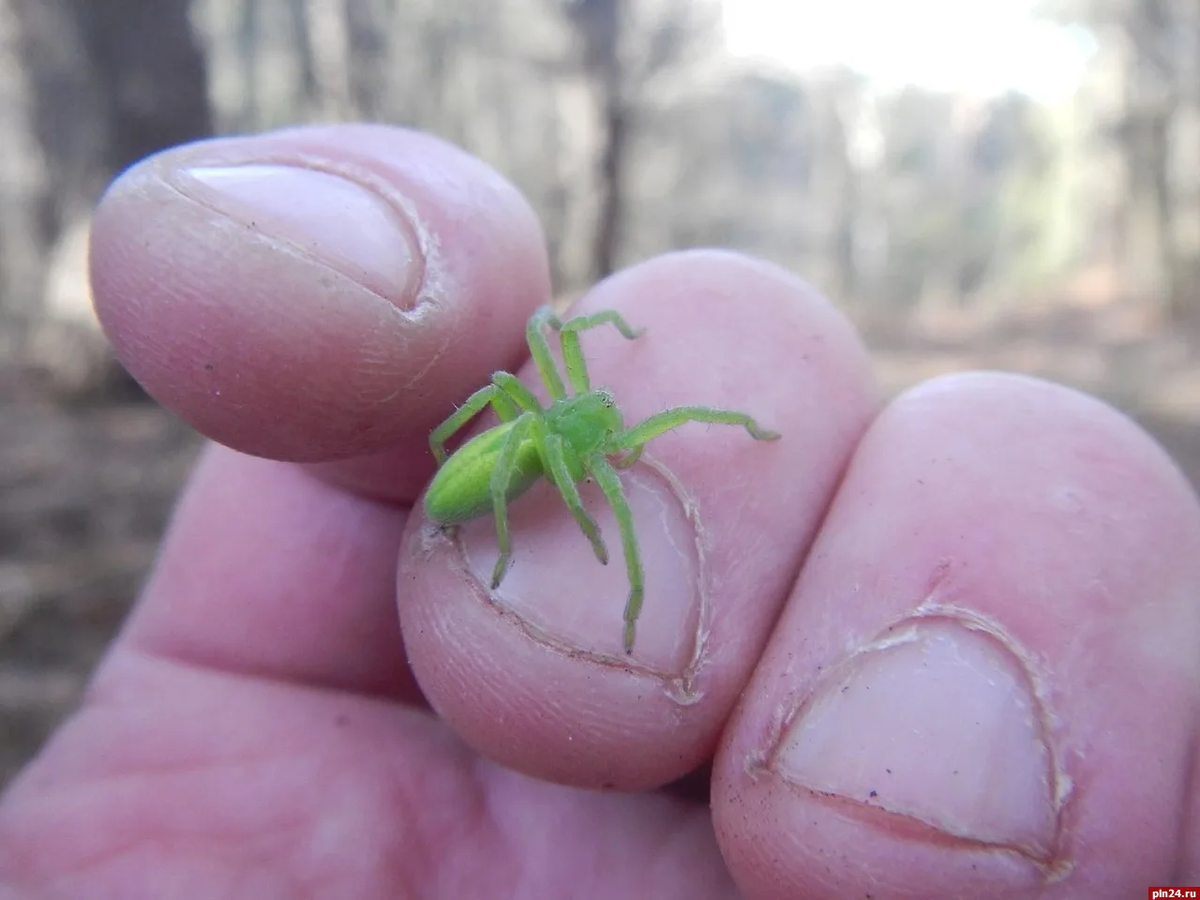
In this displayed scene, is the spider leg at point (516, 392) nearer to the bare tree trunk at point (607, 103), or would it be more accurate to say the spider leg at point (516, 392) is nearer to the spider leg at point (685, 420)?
the spider leg at point (685, 420)

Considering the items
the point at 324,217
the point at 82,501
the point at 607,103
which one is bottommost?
the point at 82,501

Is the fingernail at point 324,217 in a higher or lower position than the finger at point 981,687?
higher

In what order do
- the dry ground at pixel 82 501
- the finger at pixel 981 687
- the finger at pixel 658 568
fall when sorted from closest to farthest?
1. the finger at pixel 981 687
2. the finger at pixel 658 568
3. the dry ground at pixel 82 501

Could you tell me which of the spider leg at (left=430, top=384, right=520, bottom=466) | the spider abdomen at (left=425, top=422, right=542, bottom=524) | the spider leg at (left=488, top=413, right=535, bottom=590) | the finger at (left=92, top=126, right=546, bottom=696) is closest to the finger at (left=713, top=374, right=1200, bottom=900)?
the spider leg at (left=488, top=413, right=535, bottom=590)

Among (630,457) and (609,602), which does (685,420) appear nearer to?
A: (630,457)

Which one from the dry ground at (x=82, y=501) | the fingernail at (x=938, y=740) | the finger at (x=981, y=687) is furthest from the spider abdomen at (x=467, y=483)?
the dry ground at (x=82, y=501)

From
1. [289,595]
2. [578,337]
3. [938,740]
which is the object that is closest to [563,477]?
[578,337]

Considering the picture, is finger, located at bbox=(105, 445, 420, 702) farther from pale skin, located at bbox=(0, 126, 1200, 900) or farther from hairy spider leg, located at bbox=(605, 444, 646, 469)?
hairy spider leg, located at bbox=(605, 444, 646, 469)
